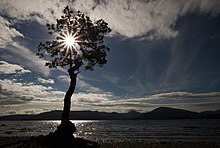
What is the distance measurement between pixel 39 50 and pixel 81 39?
6.07 metres

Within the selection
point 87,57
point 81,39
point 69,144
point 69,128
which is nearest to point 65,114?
point 69,128

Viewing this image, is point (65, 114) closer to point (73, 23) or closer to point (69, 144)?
point (69, 144)

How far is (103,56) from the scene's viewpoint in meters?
28.7

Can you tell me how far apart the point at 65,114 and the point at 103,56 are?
25.6ft

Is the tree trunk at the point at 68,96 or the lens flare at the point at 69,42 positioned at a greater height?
the lens flare at the point at 69,42

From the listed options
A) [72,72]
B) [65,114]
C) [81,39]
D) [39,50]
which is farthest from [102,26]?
[65,114]

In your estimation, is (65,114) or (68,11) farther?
(68,11)

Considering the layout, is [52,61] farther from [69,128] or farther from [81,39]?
[69,128]

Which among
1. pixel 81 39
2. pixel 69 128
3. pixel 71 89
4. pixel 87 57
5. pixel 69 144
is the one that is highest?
pixel 81 39

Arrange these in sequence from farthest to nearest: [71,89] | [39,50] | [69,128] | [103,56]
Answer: [39,50] < [103,56] < [71,89] < [69,128]

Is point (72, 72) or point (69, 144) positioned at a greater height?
point (72, 72)

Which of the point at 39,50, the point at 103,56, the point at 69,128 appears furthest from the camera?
the point at 39,50

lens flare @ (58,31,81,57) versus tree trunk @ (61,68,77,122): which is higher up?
lens flare @ (58,31,81,57)

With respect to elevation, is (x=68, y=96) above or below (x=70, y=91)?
below
